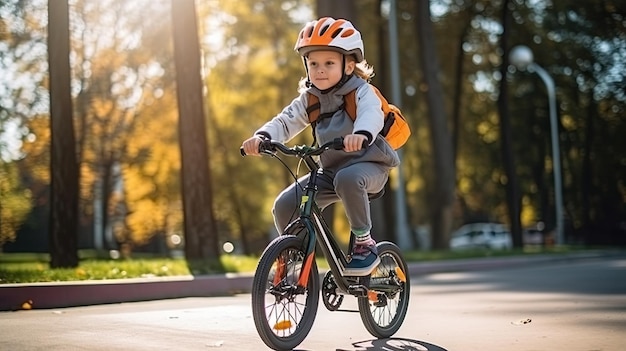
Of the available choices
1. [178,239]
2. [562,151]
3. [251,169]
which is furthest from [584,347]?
[178,239]

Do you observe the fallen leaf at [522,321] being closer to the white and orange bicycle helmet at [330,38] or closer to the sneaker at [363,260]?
the sneaker at [363,260]

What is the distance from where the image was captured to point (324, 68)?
20.4ft

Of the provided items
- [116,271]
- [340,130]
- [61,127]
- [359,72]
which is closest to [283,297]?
[340,130]

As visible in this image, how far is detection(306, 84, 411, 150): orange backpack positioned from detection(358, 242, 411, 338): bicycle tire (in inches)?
29.0

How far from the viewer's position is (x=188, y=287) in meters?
11.1

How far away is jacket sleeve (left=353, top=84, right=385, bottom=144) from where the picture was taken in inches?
233

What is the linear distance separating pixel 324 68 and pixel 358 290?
4.53ft

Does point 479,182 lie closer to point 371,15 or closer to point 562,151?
point 562,151

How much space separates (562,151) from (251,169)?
12.6 m

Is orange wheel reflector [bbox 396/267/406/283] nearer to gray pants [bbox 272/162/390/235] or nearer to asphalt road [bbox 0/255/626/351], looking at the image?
asphalt road [bbox 0/255/626/351]

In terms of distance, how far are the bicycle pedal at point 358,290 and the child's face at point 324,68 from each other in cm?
124

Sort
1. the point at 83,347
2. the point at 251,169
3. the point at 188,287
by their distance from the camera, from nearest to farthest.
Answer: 1. the point at 83,347
2. the point at 188,287
3. the point at 251,169

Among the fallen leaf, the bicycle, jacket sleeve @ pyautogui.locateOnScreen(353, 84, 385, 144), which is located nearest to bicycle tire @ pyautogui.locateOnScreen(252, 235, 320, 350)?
the bicycle

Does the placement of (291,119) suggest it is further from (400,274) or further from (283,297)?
(400,274)
